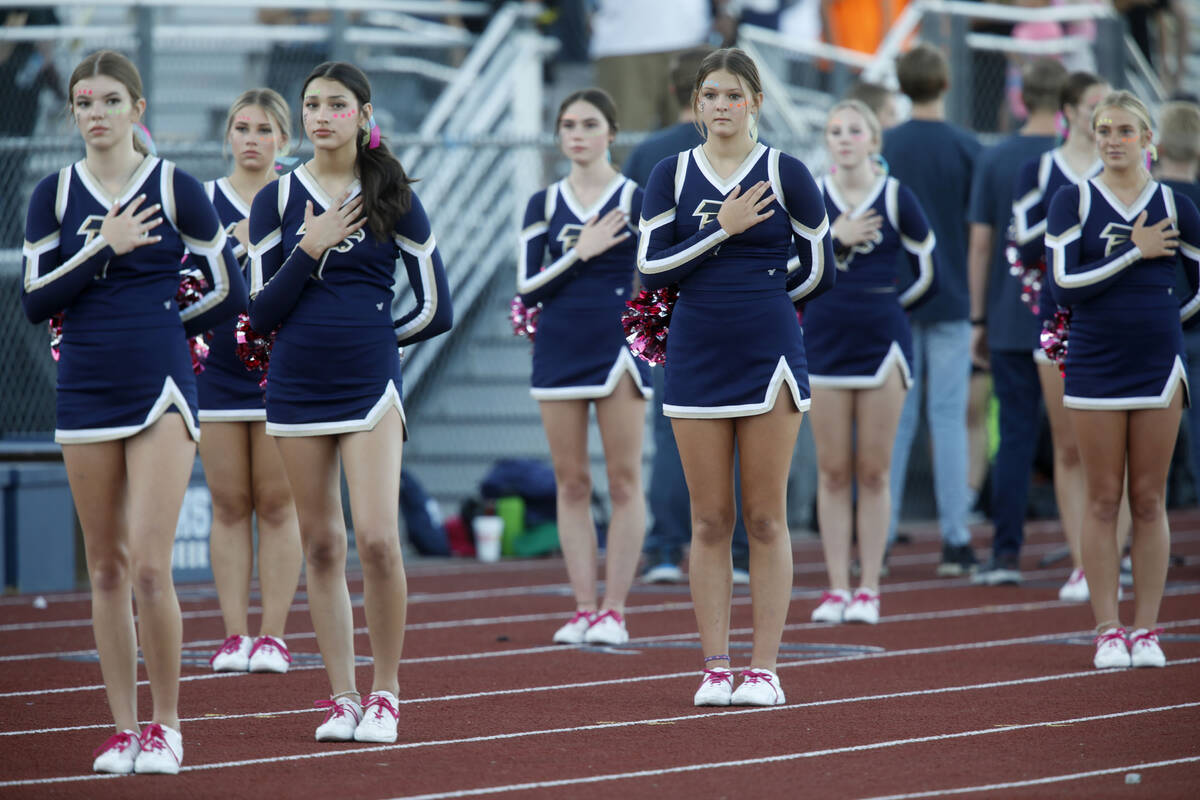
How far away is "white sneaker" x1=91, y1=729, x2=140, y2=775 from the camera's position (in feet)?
17.2

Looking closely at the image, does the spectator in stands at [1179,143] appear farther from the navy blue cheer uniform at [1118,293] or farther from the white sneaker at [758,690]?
the white sneaker at [758,690]

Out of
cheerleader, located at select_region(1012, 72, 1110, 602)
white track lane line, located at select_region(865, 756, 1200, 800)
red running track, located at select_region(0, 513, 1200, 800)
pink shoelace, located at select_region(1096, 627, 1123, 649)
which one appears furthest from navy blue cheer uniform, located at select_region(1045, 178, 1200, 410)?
white track lane line, located at select_region(865, 756, 1200, 800)

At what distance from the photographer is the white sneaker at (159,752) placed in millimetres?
5234

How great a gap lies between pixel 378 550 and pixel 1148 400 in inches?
126

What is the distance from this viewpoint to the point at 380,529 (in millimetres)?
5625

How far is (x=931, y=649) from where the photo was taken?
7957 mm

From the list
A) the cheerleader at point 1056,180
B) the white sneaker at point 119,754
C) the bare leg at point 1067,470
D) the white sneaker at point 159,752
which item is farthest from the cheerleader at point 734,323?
the bare leg at point 1067,470

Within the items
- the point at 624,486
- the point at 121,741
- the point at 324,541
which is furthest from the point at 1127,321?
the point at 121,741

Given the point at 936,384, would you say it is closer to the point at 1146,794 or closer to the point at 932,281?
the point at 932,281

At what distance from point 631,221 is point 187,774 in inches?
148

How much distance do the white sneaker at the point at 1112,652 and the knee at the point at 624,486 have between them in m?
2.10

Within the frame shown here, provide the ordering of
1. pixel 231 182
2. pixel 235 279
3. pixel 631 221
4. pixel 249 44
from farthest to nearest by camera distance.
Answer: pixel 249 44
pixel 631 221
pixel 231 182
pixel 235 279

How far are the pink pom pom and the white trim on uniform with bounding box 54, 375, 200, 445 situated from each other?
183 cm

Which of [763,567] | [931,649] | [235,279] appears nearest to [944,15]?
[931,649]
